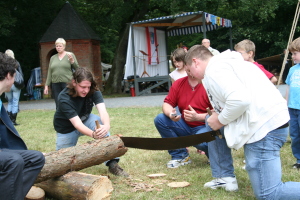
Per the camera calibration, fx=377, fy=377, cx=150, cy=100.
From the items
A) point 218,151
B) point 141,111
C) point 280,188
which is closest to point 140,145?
point 218,151

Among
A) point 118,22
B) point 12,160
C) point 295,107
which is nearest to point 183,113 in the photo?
point 295,107

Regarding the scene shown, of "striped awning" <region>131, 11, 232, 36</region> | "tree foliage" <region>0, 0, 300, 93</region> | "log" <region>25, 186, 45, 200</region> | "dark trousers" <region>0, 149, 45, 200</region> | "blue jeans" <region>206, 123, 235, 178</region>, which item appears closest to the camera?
"dark trousers" <region>0, 149, 45, 200</region>

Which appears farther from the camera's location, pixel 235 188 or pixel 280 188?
pixel 235 188

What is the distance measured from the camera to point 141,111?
1028 centimetres

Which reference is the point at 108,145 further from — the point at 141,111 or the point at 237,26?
the point at 237,26

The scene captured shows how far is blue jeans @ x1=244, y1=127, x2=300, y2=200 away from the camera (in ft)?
9.63

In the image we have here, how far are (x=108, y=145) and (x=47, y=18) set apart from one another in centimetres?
2338

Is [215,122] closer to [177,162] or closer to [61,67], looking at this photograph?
[177,162]

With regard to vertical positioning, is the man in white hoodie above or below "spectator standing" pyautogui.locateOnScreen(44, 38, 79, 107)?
below

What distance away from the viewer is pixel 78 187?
130 inches

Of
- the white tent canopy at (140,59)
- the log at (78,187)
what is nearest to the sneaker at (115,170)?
the log at (78,187)

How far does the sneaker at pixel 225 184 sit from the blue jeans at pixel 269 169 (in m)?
0.54

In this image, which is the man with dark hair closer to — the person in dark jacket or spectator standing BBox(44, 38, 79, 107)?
the person in dark jacket

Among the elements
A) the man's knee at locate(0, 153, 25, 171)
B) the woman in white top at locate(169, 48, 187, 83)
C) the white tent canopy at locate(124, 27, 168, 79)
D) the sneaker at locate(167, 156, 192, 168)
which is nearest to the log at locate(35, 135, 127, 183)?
the man's knee at locate(0, 153, 25, 171)
